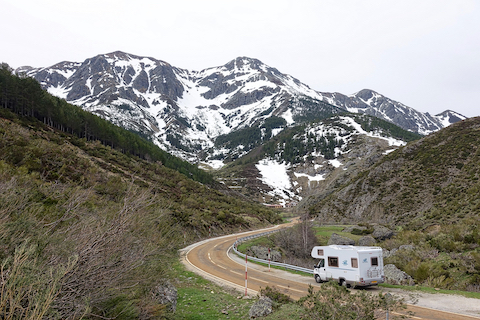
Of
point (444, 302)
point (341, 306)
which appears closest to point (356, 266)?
point (444, 302)

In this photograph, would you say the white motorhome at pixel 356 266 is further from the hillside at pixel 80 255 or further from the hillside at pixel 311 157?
the hillside at pixel 311 157

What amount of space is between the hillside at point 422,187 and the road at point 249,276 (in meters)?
23.7

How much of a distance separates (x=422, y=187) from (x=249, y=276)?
1661 inches

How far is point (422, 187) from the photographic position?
45156 mm

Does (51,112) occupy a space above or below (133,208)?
above

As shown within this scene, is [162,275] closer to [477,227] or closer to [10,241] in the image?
[10,241]

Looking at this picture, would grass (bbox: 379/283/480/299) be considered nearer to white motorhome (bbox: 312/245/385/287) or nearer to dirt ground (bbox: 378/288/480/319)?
dirt ground (bbox: 378/288/480/319)

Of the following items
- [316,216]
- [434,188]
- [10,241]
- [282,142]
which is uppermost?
[282,142]

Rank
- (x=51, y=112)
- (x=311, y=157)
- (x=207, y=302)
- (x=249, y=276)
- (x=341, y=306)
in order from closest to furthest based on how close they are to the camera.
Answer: (x=341, y=306) → (x=207, y=302) → (x=249, y=276) → (x=51, y=112) → (x=311, y=157)

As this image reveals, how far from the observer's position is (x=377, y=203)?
165 ft

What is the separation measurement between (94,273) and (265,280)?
14.4 m

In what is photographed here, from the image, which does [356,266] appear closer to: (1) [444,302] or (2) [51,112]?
(1) [444,302]

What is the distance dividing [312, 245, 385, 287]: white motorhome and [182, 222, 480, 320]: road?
0.74 m

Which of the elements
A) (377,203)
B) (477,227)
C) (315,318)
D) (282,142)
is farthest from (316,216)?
(282,142)
